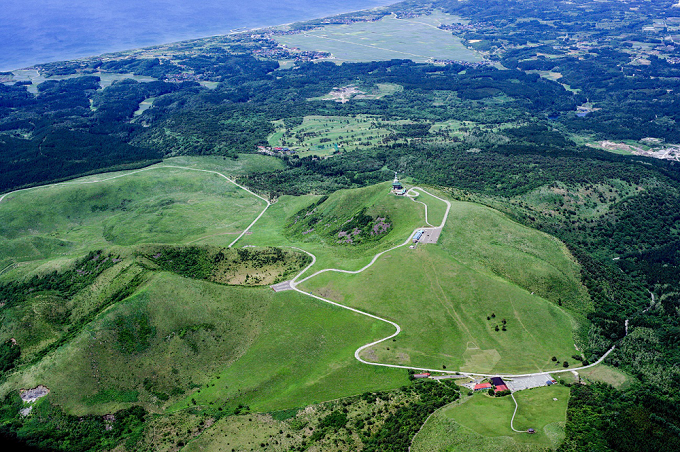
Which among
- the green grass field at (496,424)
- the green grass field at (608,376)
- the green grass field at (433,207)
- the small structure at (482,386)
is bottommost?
the green grass field at (608,376)

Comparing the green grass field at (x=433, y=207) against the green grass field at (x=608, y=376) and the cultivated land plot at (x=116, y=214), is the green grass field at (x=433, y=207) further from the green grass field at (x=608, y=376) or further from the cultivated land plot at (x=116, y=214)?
the cultivated land plot at (x=116, y=214)

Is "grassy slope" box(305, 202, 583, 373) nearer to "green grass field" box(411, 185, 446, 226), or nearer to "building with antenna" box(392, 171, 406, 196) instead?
"green grass field" box(411, 185, 446, 226)

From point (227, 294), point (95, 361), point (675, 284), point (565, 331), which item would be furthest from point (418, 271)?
point (675, 284)

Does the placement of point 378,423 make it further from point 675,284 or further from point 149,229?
point 149,229

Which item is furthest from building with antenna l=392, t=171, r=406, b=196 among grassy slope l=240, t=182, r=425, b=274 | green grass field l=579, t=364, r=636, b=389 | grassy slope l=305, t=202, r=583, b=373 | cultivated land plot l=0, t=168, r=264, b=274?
green grass field l=579, t=364, r=636, b=389

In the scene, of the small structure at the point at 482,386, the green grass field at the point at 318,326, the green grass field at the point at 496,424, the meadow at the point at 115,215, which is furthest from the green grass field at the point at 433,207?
the meadow at the point at 115,215

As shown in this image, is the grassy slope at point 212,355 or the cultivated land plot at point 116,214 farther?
the cultivated land plot at point 116,214

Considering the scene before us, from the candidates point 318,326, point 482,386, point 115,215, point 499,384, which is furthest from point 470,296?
point 115,215
